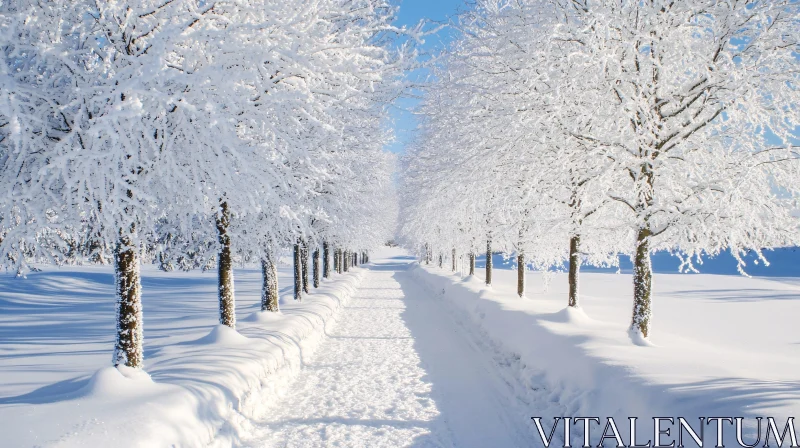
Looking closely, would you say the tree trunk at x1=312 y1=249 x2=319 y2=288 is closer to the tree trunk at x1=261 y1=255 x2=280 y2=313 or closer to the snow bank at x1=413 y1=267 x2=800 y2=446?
the tree trunk at x1=261 y1=255 x2=280 y2=313

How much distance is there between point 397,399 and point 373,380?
3.57 feet

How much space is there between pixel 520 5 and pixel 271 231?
6796 mm

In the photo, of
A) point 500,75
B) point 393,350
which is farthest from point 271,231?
point 500,75

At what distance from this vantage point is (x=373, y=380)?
26.2 ft

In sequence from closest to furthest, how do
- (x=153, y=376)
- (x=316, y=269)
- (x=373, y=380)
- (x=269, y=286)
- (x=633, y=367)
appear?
(x=633, y=367) < (x=153, y=376) < (x=373, y=380) < (x=269, y=286) < (x=316, y=269)

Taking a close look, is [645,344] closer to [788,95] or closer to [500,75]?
[788,95]

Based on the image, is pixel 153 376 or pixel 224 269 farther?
pixel 224 269

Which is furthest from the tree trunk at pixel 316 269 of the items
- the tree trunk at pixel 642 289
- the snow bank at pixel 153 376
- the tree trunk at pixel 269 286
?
the tree trunk at pixel 642 289

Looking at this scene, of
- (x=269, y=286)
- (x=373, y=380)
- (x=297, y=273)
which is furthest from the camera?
(x=297, y=273)

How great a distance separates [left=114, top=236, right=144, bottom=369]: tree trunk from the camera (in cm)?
570

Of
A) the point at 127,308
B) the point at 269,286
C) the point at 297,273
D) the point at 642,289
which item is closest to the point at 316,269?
the point at 297,273

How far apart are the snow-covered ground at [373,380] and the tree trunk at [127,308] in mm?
529

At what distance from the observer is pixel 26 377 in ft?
24.3

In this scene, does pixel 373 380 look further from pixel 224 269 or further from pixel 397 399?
pixel 224 269
